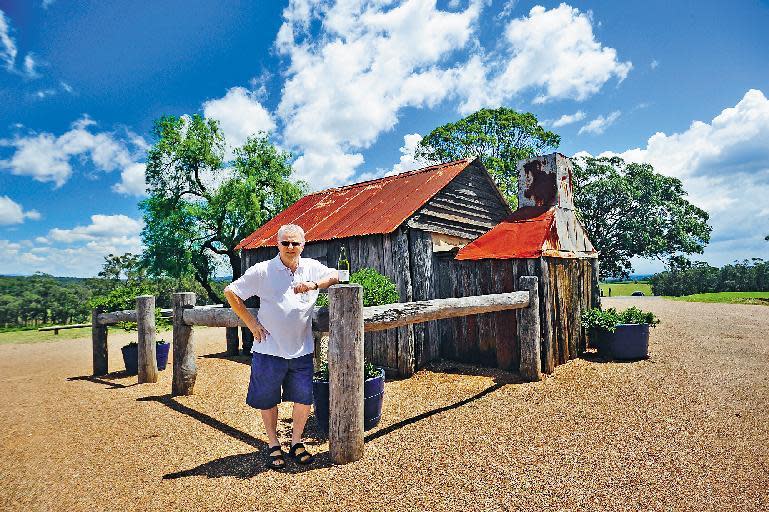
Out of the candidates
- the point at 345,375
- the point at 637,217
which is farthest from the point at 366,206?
the point at 637,217

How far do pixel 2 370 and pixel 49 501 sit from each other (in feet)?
34.1

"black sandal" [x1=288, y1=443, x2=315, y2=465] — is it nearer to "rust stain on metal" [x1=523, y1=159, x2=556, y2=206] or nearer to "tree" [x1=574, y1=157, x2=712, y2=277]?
"rust stain on metal" [x1=523, y1=159, x2=556, y2=206]

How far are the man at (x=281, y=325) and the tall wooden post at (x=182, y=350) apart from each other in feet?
11.1

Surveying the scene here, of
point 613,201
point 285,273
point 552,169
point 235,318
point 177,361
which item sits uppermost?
point 613,201

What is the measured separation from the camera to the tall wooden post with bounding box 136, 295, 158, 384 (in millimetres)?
7914

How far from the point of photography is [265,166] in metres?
22.7

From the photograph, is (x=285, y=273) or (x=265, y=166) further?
(x=265, y=166)

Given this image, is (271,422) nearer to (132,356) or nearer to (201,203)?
(132,356)

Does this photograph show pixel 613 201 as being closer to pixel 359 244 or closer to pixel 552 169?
pixel 552 169

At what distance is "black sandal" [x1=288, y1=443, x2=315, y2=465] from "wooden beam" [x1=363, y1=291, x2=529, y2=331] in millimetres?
1369

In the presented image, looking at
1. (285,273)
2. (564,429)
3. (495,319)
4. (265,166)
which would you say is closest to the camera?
(285,273)

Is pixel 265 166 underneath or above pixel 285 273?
above

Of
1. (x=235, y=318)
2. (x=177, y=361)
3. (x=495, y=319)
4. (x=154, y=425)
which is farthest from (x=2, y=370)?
(x=495, y=319)

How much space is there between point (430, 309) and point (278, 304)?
2.34 m
